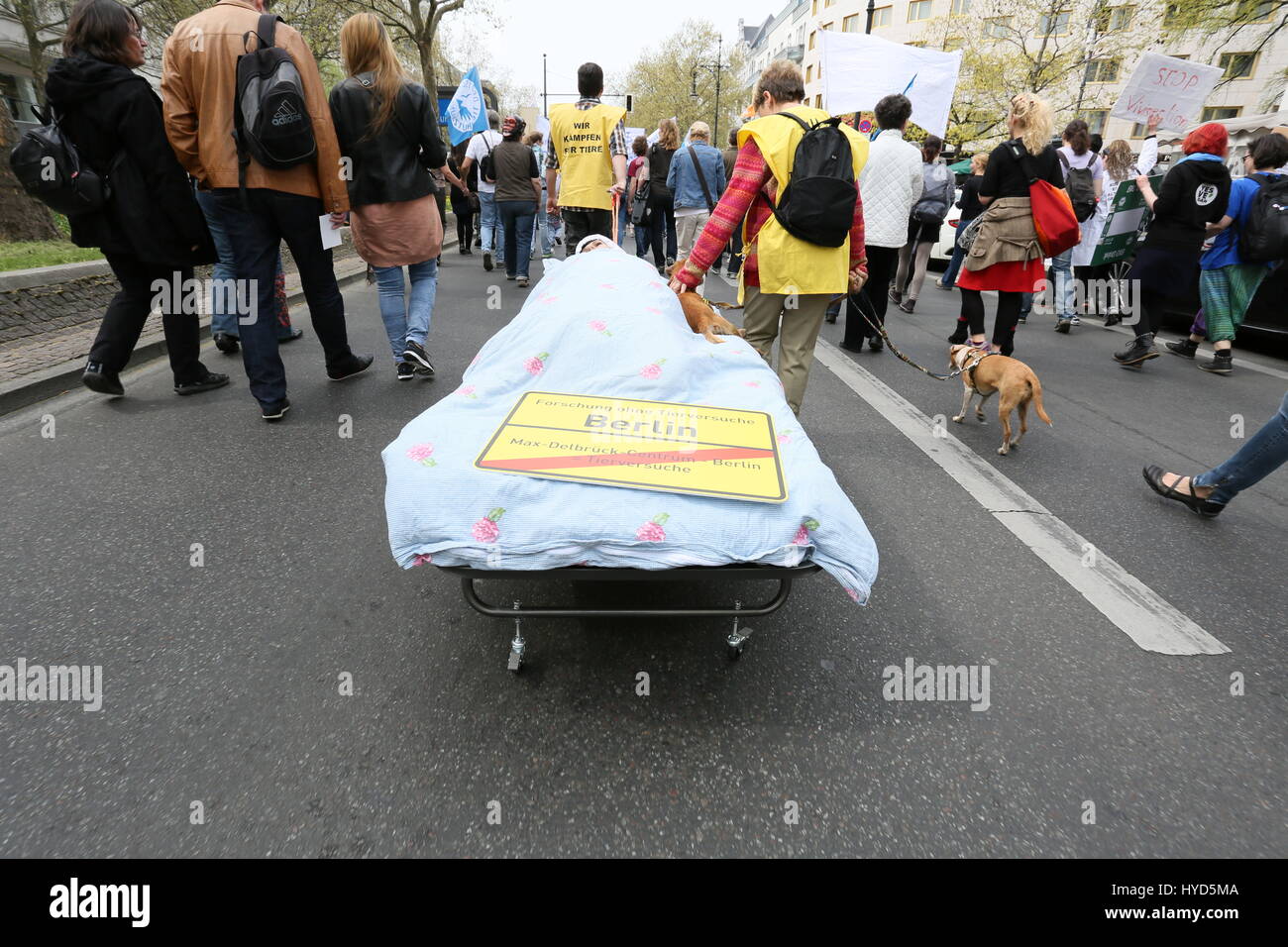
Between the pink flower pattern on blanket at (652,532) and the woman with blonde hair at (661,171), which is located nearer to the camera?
the pink flower pattern on blanket at (652,532)

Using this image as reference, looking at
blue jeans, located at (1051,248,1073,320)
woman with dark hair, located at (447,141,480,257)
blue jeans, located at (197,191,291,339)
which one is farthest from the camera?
woman with dark hair, located at (447,141,480,257)

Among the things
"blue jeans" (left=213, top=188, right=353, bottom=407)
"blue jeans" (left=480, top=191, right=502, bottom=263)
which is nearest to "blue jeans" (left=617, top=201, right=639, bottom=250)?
"blue jeans" (left=480, top=191, right=502, bottom=263)

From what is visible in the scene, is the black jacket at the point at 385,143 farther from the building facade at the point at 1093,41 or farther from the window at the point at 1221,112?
the window at the point at 1221,112

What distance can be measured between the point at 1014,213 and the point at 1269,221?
2.74m

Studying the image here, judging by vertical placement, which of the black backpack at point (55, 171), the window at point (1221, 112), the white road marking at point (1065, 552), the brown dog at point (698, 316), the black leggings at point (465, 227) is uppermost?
the window at point (1221, 112)

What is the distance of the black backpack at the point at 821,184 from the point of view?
3156 mm

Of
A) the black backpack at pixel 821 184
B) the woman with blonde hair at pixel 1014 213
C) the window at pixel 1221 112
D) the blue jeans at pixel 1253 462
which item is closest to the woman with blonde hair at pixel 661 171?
the woman with blonde hair at pixel 1014 213

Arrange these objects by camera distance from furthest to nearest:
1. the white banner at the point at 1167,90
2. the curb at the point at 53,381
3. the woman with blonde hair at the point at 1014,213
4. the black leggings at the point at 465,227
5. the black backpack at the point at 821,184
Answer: the black leggings at the point at 465,227, the white banner at the point at 1167,90, the woman with blonde hair at the point at 1014,213, the curb at the point at 53,381, the black backpack at the point at 821,184

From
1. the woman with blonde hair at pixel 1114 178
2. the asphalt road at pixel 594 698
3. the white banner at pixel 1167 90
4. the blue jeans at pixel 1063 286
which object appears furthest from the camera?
the white banner at pixel 1167 90

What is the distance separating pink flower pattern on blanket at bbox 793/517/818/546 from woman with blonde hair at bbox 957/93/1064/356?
389 centimetres

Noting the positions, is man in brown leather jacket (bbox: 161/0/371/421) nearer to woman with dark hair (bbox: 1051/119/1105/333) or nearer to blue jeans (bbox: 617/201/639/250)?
blue jeans (bbox: 617/201/639/250)

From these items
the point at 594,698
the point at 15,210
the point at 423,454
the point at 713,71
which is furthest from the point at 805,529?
the point at 713,71

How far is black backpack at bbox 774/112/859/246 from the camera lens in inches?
124

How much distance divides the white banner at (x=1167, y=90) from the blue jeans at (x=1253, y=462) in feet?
24.5
